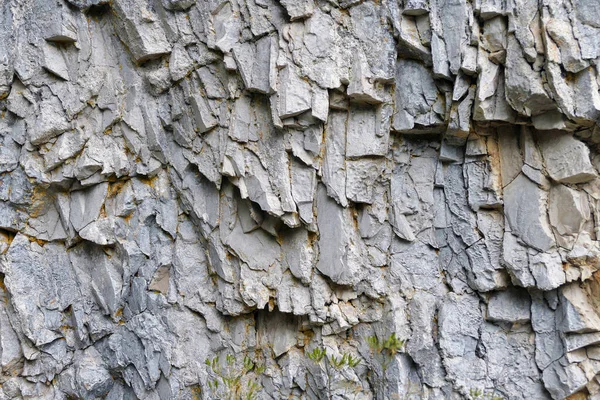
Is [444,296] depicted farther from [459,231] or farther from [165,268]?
[165,268]

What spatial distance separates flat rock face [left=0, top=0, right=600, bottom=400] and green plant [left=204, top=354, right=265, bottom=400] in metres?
0.02

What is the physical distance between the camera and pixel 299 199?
4.62m

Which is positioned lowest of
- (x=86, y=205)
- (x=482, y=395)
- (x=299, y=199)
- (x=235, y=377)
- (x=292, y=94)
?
(x=235, y=377)

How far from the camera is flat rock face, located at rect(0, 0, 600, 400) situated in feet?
13.9

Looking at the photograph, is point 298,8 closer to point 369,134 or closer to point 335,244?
point 369,134

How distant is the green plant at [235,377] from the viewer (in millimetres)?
4700

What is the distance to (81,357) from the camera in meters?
5.23

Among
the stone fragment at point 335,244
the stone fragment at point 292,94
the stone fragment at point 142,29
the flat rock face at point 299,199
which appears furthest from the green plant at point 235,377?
the stone fragment at point 142,29

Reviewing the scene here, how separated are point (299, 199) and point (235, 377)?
178 cm

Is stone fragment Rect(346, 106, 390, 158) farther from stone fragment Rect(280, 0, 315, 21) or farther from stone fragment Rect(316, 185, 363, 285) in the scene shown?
stone fragment Rect(280, 0, 315, 21)

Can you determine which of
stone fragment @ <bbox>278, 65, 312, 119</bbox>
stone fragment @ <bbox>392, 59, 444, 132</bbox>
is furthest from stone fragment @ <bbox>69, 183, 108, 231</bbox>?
stone fragment @ <bbox>392, 59, 444, 132</bbox>

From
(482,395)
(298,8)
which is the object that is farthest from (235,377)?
(298,8)

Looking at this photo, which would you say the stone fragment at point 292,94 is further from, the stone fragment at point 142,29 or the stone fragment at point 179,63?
the stone fragment at point 142,29

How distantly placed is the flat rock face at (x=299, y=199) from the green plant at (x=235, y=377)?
0.02m
